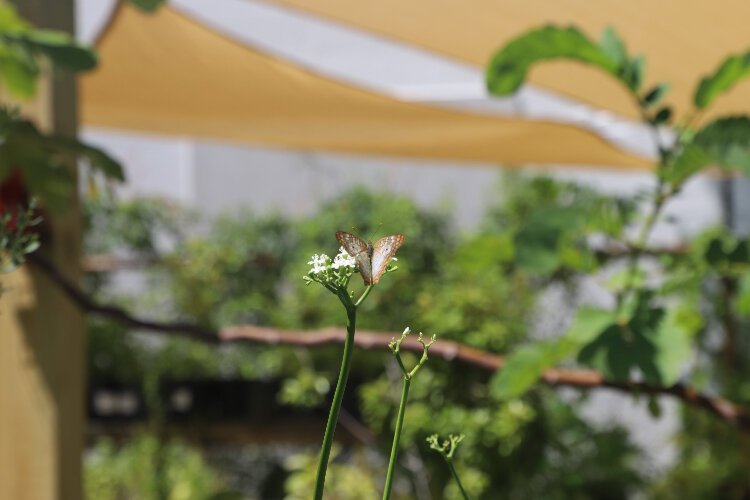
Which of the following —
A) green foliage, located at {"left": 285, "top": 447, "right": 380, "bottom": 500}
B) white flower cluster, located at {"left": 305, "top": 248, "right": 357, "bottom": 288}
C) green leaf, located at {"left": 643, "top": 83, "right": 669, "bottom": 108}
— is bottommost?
green foliage, located at {"left": 285, "top": 447, "right": 380, "bottom": 500}

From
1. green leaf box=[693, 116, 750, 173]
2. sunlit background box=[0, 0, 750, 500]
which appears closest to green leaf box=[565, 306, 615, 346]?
sunlit background box=[0, 0, 750, 500]

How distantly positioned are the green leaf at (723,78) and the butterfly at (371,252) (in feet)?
4.17

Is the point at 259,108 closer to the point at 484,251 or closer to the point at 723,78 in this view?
the point at 484,251

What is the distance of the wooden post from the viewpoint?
2000 mm

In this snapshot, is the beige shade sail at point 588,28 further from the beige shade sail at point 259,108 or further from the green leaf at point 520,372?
the green leaf at point 520,372

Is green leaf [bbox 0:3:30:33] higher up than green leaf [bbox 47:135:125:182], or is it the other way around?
green leaf [bbox 0:3:30:33]

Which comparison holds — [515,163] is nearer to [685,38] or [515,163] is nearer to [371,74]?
[371,74]

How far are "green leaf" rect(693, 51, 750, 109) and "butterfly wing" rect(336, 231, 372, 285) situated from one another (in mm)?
1271

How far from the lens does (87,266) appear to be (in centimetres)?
508

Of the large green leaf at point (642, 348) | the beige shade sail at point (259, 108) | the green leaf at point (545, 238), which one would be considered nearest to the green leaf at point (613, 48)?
the green leaf at point (545, 238)

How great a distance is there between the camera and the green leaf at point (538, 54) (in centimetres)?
165

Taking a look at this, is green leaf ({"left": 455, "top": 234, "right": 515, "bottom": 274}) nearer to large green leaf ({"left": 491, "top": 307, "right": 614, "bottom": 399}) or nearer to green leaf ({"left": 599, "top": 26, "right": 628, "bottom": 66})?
large green leaf ({"left": 491, "top": 307, "right": 614, "bottom": 399})

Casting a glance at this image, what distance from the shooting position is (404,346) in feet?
5.50

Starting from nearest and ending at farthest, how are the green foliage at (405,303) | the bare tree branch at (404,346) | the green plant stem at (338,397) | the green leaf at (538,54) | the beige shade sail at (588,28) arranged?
the green plant stem at (338,397), the green leaf at (538,54), the bare tree branch at (404,346), the beige shade sail at (588,28), the green foliage at (405,303)
